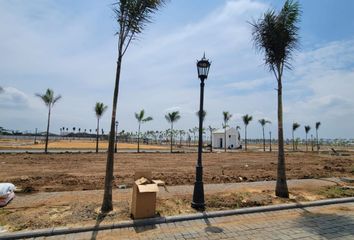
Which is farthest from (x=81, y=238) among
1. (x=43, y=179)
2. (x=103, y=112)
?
(x=103, y=112)

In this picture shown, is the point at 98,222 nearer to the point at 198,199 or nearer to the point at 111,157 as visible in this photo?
the point at 111,157

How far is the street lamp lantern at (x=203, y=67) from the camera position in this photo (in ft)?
24.8

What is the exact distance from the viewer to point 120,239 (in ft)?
16.1

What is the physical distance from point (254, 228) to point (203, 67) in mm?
4381

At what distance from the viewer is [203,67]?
24.8 feet

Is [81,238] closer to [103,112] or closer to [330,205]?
[330,205]

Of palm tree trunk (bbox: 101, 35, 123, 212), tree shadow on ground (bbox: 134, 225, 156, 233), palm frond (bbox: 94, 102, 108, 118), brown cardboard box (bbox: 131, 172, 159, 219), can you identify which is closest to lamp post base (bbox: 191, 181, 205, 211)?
brown cardboard box (bbox: 131, 172, 159, 219)

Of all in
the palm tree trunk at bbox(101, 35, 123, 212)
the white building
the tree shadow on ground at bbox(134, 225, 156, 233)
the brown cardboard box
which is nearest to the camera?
the tree shadow on ground at bbox(134, 225, 156, 233)

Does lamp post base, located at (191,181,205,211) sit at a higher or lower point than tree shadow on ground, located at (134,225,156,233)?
higher

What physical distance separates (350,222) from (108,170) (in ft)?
19.0

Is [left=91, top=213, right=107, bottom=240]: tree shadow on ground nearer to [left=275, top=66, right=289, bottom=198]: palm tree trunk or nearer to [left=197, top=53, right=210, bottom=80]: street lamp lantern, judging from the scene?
[left=197, top=53, right=210, bottom=80]: street lamp lantern

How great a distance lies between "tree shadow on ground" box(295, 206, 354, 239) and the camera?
5.39 meters

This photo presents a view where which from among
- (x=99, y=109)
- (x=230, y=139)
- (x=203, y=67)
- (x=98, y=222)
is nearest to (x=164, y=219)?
(x=98, y=222)

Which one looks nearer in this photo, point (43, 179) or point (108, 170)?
point (108, 170)
